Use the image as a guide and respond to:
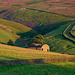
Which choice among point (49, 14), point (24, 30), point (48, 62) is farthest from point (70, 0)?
point (48, 62)

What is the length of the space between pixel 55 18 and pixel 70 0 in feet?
212

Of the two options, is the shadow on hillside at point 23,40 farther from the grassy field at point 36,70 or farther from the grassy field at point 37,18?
the grassy field at point 36,70

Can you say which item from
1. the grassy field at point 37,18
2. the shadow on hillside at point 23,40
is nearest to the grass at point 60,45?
the shadow on hillside at point 23,40

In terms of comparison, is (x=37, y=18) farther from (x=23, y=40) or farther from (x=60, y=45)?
(x=60, y=45)

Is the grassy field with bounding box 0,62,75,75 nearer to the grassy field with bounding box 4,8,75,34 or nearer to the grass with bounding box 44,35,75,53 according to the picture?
the grass with bounding box 44,35,75,53

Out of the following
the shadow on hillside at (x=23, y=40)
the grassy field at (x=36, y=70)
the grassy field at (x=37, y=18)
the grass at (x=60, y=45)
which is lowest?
the grassy field at (x=36, y=70)

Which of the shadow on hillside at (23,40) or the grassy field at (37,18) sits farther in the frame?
the grassy field at (37,18)

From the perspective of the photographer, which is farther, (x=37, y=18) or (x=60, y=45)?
(x=37, y=18)

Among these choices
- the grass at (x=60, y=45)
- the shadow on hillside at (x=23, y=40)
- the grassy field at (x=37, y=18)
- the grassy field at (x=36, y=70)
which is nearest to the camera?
the grassy field at (x=36, y=70)

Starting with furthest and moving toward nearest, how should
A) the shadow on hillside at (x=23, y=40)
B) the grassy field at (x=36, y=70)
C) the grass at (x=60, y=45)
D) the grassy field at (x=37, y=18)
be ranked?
the grassy field at (x=37, y=18) → the shadow on hillside at (x=23, y=40) → the grass at (x=60, y=45) → the grassy field at (x=36, y=70)

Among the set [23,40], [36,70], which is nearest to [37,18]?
[23,40]

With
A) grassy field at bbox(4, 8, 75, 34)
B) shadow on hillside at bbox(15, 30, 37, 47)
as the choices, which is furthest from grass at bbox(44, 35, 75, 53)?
grassy field at bbox(4, 8, 75, 34)

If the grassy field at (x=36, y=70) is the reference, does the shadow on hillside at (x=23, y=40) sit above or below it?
above

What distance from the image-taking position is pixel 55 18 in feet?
396
